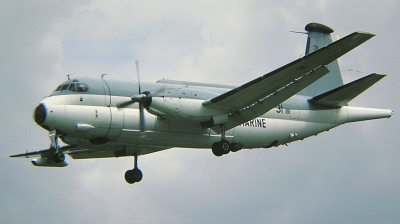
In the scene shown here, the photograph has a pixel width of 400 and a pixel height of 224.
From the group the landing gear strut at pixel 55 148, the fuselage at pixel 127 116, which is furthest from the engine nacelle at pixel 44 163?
the landing gear strut at pixel 55 148

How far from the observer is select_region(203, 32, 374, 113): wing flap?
31.0 metres

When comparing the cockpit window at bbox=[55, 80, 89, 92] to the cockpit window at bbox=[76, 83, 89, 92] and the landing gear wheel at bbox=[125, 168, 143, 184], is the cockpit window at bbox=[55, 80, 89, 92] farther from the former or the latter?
the landing gear wheel at bbox=[125, 168, 143, 184]

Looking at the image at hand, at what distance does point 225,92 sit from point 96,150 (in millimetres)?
6559

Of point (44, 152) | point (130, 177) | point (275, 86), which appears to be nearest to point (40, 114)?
point (44, 152)

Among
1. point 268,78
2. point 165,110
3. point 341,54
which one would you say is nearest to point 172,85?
point 165,110

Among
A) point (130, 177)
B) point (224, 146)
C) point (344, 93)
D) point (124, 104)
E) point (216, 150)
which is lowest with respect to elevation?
point (130, 177)

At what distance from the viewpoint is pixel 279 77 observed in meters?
33.2

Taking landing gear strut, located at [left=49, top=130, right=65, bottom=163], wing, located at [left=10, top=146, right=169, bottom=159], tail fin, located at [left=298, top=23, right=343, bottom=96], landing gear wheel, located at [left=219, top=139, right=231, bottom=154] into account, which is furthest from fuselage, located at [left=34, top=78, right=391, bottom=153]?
tail fin, located at [left=298, top=23, right=343, bottom=96]

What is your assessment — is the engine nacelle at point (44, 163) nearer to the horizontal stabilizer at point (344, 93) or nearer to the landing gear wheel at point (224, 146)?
the landing gear wheel at point (224, 146)

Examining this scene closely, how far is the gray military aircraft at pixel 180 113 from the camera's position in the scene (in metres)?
32.4

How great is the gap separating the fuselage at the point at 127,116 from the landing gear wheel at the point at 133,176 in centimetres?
147

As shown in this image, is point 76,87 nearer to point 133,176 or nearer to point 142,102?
point 142,102

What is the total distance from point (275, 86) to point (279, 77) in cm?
86

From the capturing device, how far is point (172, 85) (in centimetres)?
3447
